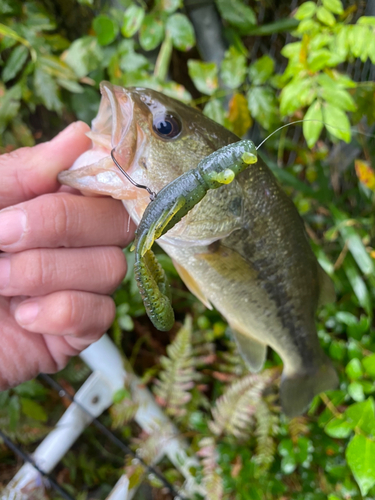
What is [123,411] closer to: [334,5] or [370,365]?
[370,365]

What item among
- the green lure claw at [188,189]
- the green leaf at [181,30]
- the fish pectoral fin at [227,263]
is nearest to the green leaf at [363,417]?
the fish pectoral fin at [227,263]

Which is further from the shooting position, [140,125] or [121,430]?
[121,430]

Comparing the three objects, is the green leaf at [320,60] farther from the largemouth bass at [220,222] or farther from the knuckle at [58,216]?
the knuckle at [58,216]

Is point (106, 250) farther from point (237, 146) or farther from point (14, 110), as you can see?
point (14, 110)

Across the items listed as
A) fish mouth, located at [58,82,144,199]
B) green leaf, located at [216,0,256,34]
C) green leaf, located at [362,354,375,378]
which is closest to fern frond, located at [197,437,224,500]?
green leaf, located at [362,354,375,378]

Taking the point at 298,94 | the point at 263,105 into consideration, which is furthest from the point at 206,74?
the point at 298,94

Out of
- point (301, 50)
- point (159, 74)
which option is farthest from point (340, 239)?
point (159, 74)
